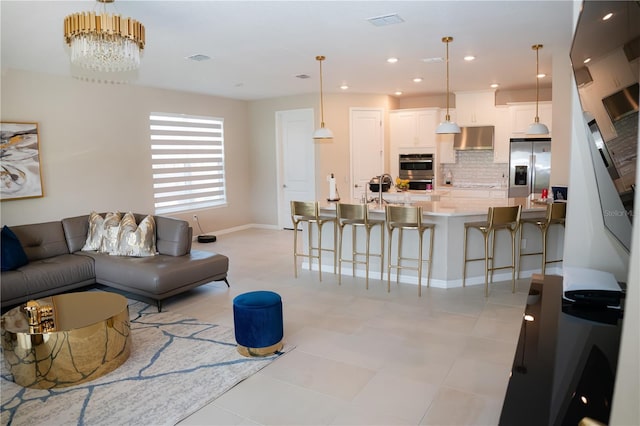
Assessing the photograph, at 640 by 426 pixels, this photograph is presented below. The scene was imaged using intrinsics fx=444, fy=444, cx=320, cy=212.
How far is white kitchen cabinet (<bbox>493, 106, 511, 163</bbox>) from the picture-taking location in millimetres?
8156

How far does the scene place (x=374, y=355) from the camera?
3.49 m

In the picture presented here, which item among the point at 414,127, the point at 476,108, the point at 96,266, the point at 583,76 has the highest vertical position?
the point at 476,108

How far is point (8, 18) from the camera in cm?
369

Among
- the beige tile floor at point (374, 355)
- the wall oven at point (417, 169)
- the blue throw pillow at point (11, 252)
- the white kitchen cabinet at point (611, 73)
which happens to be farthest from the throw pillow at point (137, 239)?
the wall oven at point (417, 169)

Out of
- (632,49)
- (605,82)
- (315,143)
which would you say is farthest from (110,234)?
(632,49)

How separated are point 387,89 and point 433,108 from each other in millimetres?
1195

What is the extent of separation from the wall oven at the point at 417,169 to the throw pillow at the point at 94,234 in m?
5.79

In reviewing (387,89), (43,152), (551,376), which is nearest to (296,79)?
(387,89)

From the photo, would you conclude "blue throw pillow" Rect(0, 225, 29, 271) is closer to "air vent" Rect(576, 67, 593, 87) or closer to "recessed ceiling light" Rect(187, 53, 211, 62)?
"recessed ceiling light" Rect(187, 53, 211, 62)

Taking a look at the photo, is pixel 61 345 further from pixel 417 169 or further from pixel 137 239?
pixel 417 169

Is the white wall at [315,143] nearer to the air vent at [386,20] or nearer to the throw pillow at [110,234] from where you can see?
the throw pillow at [110,234]

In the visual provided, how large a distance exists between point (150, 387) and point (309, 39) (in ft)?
11.5

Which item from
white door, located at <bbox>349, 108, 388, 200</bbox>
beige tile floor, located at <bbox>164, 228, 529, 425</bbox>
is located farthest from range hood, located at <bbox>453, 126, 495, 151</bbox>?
beige tile floor, located at <bbox>164, 228, 529, 425</bbox>

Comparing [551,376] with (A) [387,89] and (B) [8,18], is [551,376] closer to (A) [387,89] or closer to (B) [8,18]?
(B) [8,18]
